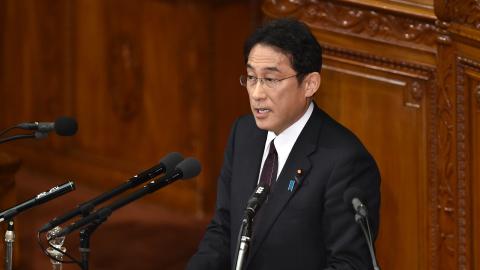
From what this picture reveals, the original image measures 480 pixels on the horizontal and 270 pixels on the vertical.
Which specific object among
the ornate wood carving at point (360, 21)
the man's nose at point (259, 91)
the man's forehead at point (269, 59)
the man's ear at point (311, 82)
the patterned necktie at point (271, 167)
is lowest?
the patterned necktie at point (271, 167)

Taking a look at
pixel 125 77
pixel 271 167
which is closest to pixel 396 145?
pixel 271 167

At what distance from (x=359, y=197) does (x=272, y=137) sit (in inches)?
33.0

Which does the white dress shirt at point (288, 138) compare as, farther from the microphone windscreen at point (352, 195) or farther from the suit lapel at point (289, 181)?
the microphone windscreen at point (352, 195)

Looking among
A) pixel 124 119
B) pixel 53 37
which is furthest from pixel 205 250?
pixel 53 37

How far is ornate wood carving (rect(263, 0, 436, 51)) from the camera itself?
572 cm

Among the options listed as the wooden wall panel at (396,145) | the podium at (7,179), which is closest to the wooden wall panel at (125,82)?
the podium at (7,179)

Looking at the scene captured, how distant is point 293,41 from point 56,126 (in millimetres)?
959

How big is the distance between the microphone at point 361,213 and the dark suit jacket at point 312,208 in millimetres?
396

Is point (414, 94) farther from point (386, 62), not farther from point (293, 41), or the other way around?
point (293, 41)

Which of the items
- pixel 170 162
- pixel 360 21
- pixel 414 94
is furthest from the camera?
pixel 360 21

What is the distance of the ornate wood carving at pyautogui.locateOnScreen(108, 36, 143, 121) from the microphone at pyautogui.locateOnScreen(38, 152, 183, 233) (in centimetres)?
403

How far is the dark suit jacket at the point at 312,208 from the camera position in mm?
4443

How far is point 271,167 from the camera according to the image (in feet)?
15.5

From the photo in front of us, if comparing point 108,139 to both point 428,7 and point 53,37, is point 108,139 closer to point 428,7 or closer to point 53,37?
point 53,37
